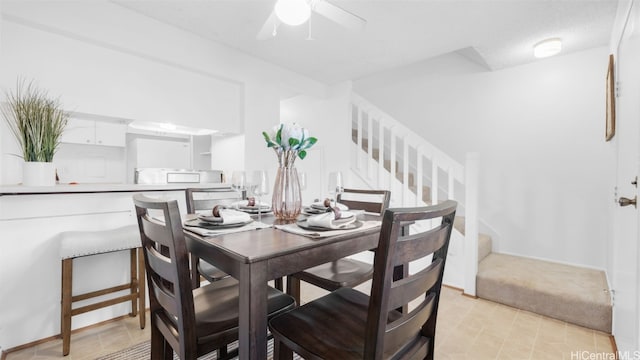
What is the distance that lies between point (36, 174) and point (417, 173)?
125 inches

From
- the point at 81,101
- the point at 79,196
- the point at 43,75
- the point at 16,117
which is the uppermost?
the point at 43,75

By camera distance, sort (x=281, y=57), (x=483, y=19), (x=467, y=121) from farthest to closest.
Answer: (x=467, y=121)
(x=281, y=57)
(x=483, y=19)

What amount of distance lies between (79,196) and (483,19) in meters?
3.36

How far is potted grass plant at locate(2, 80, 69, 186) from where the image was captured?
176 cm

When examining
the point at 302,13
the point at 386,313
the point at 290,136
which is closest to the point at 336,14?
the point at 302,13

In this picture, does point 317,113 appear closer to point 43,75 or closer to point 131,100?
point 131,100

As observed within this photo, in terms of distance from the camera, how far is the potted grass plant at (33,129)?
1.76 metres

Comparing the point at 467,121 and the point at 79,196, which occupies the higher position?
the point at 467,121

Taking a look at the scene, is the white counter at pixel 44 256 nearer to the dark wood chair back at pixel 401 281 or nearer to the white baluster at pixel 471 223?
the dark wood chair back at pixel 401 281

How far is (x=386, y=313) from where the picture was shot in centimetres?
78

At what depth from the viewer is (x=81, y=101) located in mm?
2137

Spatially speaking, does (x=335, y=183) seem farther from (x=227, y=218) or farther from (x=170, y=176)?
(x=170, y=176)

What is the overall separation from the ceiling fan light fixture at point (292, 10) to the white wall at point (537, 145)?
2932 millimetres

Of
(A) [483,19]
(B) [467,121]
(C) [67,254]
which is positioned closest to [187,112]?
(C) [67,254]
